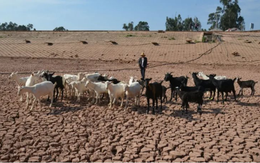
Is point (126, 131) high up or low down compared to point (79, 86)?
down

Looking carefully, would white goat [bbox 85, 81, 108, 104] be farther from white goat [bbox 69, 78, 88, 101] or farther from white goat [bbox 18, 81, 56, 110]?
white goat [bbox 18, 81, 56, 110]

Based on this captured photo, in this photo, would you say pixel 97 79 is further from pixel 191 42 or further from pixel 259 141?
pixel 191 42

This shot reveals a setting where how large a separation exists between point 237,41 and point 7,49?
27.2 metres

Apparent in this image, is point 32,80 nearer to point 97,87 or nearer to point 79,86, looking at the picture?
point 79,86

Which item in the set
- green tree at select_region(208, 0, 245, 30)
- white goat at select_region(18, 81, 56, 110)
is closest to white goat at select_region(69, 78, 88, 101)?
white goat at select_region(18, 81, 56, 110)

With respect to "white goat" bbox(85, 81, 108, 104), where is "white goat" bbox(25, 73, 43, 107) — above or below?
above

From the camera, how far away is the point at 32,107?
26.6 feet

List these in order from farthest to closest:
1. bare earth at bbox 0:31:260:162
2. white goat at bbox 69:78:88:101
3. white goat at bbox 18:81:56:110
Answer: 1. white goat at bbox 69:78:88:101
2. white goat at bbox 18:81:56:110
3. bare earth at bbox 0:31:260:162

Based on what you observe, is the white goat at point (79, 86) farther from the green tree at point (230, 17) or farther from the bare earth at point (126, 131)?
the green tree at point (230, 17)

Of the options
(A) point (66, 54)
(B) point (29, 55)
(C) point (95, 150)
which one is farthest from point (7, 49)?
(C) point (95, 150)

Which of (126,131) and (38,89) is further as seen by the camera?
(38,89)


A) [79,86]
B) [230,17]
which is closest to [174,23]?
[230,17]

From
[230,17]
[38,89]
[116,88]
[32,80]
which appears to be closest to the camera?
[38,89]

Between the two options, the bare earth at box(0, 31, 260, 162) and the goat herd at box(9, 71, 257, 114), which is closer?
the bare earth at box(0, 31, 260, 162)
